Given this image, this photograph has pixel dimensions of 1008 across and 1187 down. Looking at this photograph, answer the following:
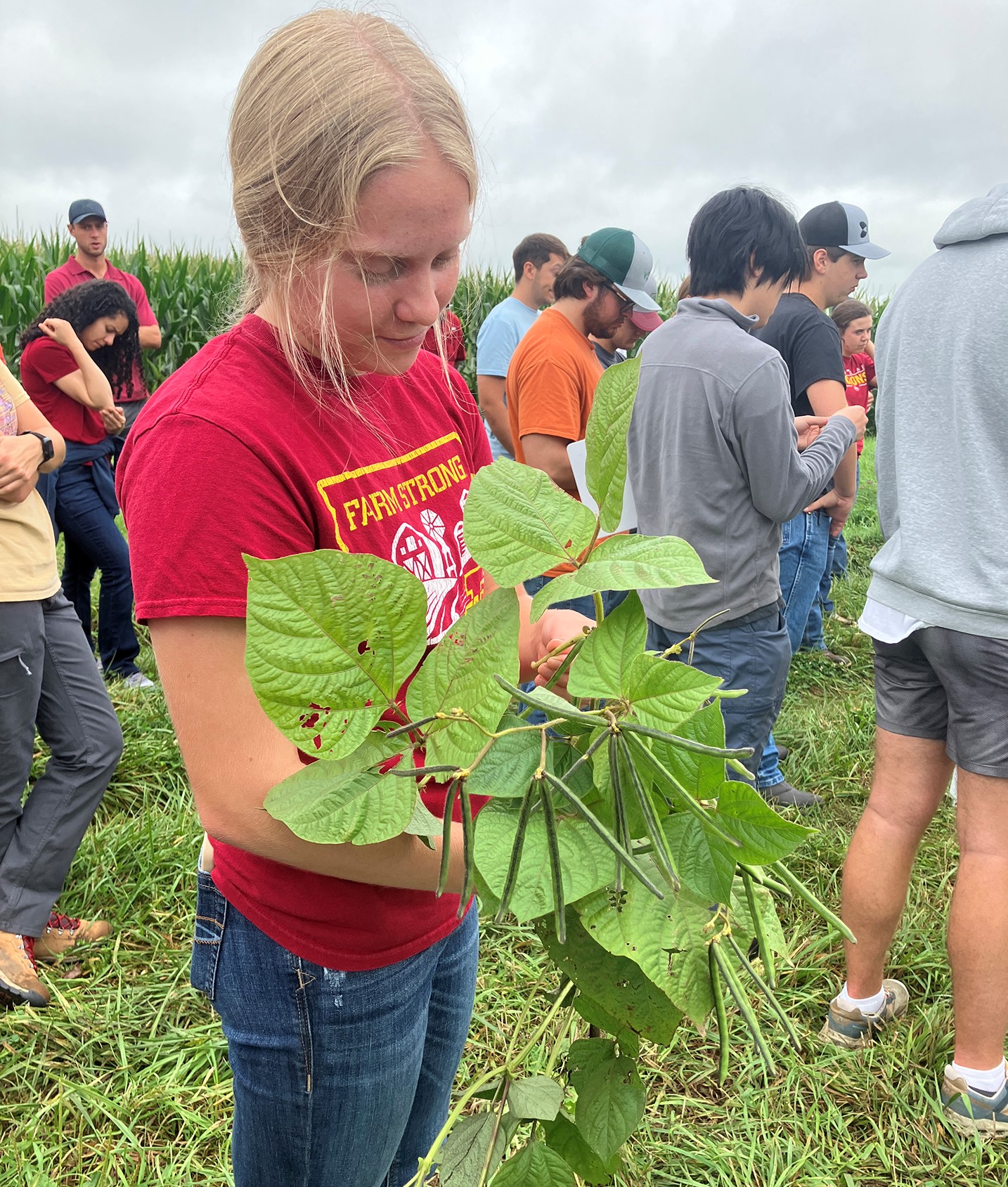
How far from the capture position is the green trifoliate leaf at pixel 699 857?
1.81ft

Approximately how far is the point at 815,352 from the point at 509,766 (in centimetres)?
271

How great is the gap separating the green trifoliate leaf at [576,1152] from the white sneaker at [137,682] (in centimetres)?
328

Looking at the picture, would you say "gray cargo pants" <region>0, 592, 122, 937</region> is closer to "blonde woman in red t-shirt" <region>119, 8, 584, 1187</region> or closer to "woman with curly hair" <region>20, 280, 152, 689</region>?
"blonde woman in red t-shirt" <region>119, 8, 584, 1187</region>

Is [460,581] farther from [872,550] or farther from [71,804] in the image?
[872,550]

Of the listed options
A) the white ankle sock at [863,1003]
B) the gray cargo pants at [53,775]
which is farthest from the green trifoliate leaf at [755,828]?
the gray cargo pants at [53,775]

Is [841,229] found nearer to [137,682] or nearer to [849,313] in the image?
[849,313]

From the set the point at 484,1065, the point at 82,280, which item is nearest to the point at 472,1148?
the point at 484,1065

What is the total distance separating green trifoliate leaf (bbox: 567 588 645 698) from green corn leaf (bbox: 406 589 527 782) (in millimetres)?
40

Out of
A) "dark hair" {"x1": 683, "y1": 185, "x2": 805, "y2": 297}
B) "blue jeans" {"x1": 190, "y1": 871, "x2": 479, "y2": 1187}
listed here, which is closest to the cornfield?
"dark hair" {"x1": 683, "y1": 185, "x2": 805, "y2": 297}

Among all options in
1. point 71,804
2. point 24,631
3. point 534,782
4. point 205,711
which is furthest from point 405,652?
point 71,804

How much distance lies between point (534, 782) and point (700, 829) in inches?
4.6

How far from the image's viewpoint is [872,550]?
6.11 meters

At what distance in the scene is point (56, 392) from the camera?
379 centimetres

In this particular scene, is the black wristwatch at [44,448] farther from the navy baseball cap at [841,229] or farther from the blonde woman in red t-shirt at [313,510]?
the navy baseball cap at [841,229]
